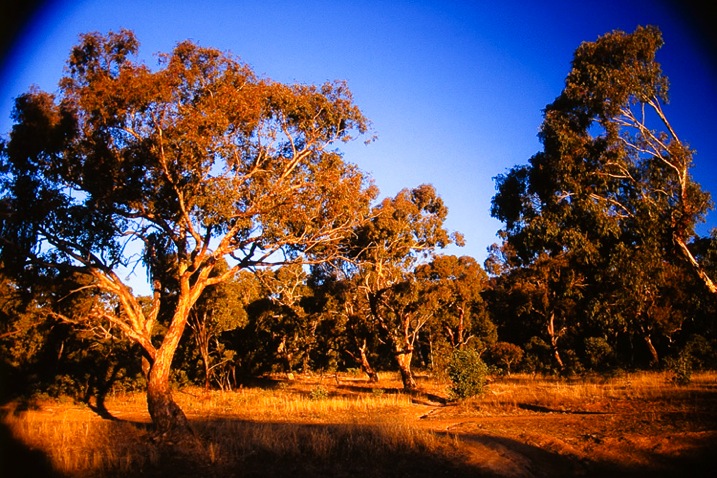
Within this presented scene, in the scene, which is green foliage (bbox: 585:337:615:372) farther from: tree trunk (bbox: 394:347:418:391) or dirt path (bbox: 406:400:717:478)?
dirt path (bbox: 406:400:717:478)

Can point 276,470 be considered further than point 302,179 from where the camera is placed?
No

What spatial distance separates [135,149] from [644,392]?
19.1 metres

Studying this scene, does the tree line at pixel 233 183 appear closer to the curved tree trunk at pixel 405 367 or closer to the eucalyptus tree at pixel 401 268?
the eucalyptus tree at pixel 401 268

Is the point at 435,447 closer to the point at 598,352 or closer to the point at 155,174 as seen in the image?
the point at 155,174

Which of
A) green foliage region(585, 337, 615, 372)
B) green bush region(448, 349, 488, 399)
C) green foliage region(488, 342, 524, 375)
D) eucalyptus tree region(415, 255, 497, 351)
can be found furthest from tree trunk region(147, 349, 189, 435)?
green foliage region(585, 337, 615, 372)

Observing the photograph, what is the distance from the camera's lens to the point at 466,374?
19578 mm

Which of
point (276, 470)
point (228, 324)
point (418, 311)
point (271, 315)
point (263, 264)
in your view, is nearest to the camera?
point (276, 470)

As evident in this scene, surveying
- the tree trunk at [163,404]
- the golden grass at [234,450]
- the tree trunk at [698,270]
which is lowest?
the golden grass at [234,450]

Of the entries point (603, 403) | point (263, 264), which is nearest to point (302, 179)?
point (263, 264)

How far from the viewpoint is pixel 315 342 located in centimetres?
3394

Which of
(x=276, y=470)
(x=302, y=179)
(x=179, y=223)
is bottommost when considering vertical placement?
(x=276, y=470)

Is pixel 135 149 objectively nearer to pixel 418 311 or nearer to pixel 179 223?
pixel 179 223

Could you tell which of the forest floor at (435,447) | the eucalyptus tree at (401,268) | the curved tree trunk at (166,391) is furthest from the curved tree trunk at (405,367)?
the curved tree trunk at (166,391)

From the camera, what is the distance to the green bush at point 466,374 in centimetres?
1948
